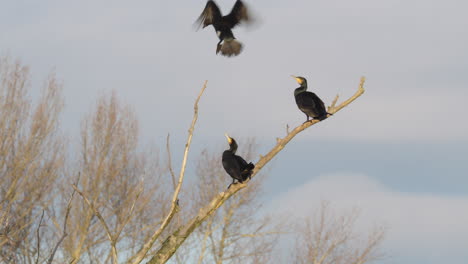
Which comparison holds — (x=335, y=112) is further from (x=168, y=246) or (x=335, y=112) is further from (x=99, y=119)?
(x=99, y=119)

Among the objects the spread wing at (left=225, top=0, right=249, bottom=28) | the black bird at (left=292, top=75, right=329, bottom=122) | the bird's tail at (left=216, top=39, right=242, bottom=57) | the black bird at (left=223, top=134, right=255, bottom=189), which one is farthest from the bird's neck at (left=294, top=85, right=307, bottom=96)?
the spread wing at (left=225, top=0, right=249, bottom=28)

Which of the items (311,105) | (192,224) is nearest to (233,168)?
(311,105)

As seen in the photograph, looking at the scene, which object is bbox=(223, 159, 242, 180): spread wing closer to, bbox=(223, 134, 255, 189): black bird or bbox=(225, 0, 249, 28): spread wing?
bbox=(223, 134, 255, 189): black bird

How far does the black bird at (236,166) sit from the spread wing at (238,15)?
215cm

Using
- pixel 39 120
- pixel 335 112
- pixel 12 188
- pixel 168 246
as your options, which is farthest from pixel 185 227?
pixel 39 120

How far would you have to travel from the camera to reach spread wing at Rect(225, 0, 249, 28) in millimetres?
9359

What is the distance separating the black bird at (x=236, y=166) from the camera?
658 cm

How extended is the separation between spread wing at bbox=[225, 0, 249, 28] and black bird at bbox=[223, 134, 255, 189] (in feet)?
7.06

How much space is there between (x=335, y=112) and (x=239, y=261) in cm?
1457

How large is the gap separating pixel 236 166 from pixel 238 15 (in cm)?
305

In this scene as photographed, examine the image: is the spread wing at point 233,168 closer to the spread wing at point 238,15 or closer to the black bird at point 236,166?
the black bird at point 236,166

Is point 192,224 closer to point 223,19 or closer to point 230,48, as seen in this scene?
point 230,48

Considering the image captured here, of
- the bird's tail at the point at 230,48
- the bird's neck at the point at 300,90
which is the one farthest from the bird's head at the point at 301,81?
the bird's tail at the point at 230,48

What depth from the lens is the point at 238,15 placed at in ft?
30.9
